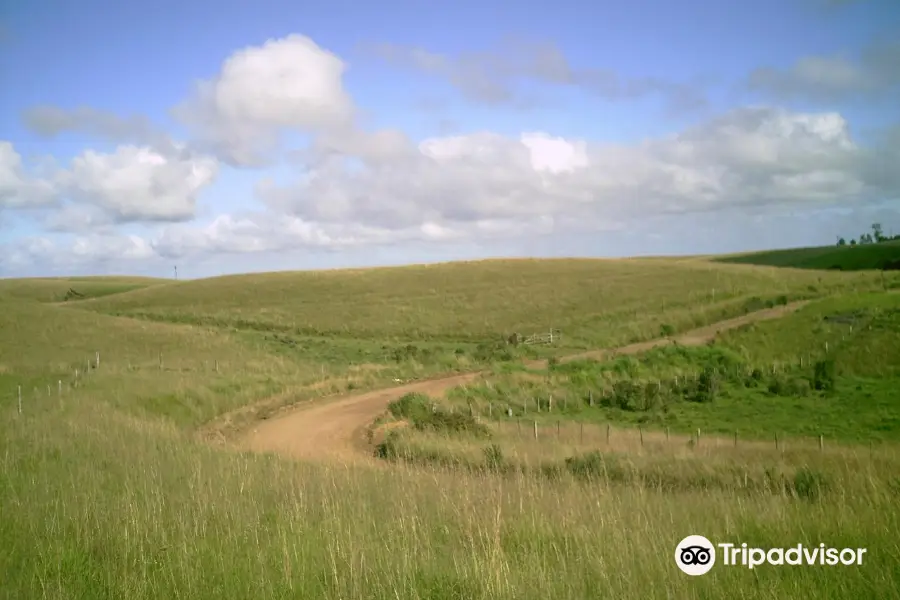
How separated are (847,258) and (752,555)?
437ft

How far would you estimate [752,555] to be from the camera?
5363mm

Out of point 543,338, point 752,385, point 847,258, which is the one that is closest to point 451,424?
point 752,385

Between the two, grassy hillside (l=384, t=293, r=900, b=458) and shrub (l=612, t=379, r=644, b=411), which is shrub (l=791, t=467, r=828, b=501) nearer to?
grassy hillside (l=384, t=293, r=900, b=458)

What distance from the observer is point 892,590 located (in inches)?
177

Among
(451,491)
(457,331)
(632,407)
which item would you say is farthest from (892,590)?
(457,331)

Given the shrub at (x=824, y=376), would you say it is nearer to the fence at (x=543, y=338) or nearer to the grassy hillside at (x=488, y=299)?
the grassy hillside at (x=488, y=299)

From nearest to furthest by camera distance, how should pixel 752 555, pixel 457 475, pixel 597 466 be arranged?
1. pixel 752 555
2. pixel 457 475
3. pixel 597 466

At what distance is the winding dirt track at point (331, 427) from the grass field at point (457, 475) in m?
1.64

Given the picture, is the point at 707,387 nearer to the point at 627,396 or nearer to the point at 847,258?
the point at 627,396

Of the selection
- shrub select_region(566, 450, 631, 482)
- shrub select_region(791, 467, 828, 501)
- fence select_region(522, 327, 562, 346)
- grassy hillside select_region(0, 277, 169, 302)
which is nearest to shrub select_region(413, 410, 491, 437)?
shrub select_region(566, 450, 631, 482)

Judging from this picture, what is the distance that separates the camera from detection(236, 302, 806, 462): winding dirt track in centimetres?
1875

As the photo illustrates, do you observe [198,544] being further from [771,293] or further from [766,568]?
[771,293]

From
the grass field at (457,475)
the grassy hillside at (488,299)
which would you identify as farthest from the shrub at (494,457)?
the grassy hillside at (488,299)

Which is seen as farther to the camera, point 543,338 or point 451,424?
point 543,338
